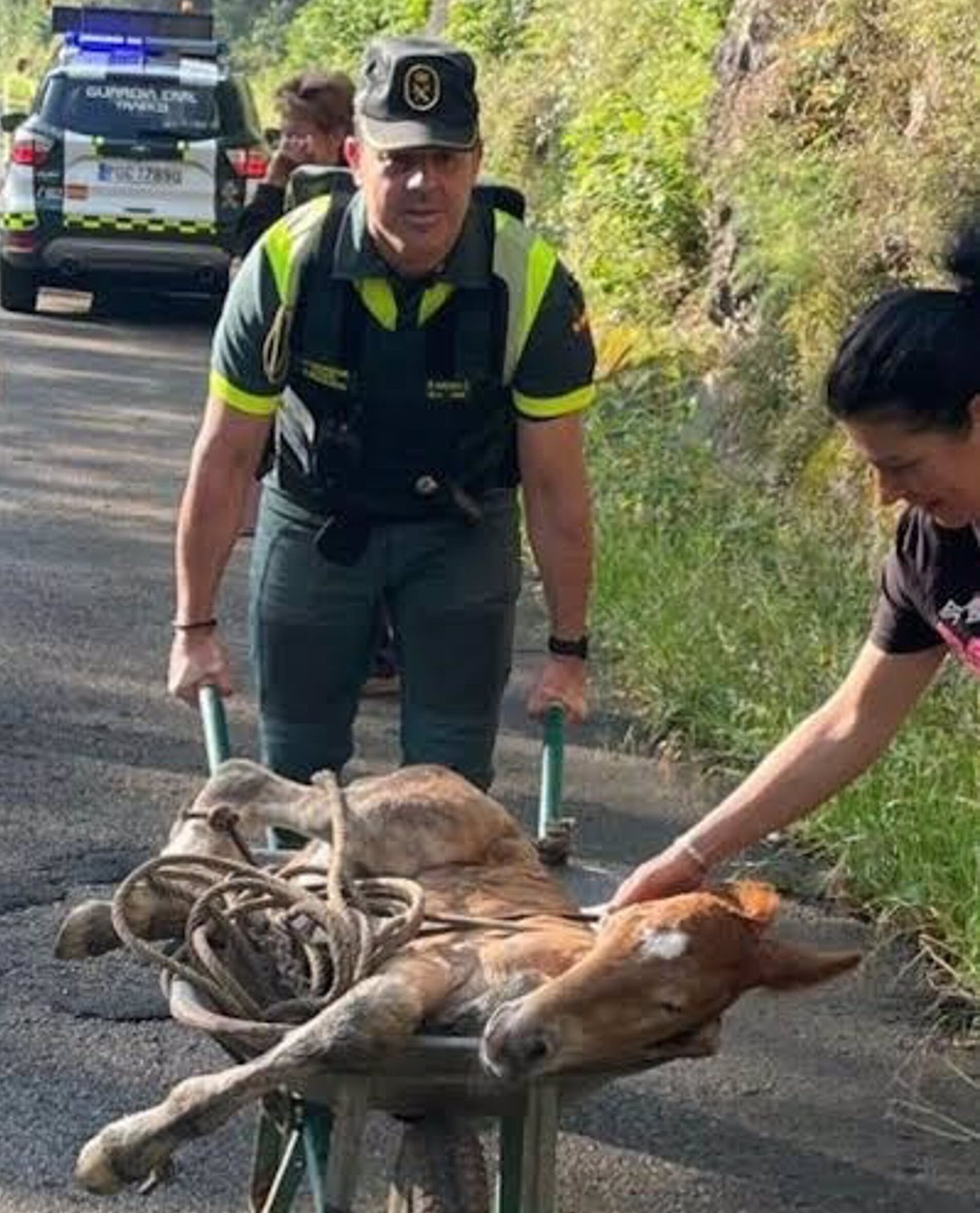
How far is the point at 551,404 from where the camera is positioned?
4996mm

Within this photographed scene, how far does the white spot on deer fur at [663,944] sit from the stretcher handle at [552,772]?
0.97 meters

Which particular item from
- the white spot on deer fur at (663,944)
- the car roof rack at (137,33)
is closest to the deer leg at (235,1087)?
the white spot on deer fur at (663,944)

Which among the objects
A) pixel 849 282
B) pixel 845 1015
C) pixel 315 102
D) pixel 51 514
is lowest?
pixel 51 514

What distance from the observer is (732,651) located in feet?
28.5

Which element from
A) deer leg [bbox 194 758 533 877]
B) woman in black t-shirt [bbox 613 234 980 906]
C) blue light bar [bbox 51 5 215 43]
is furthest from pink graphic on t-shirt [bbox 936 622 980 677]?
blue light bar [bbox 51 5 215 43]

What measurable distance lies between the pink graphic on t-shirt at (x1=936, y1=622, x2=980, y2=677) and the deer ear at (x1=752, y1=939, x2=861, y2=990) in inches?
24.4

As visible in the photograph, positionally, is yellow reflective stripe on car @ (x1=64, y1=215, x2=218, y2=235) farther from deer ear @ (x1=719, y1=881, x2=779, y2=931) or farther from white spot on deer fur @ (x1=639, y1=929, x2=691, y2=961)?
white spot on deer fur @ (x1=639, y1=929, x2=691, y2=961)

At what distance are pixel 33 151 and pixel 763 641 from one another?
12.7m

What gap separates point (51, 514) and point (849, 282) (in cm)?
394

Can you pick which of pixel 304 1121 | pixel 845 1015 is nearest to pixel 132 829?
pixel 845 1015

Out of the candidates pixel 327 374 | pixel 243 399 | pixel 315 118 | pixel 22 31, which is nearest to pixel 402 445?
pixel 327 374

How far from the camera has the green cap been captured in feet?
15.9

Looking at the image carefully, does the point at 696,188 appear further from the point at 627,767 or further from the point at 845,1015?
the point at 845,1015

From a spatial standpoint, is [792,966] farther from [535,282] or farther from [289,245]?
[289,245]
